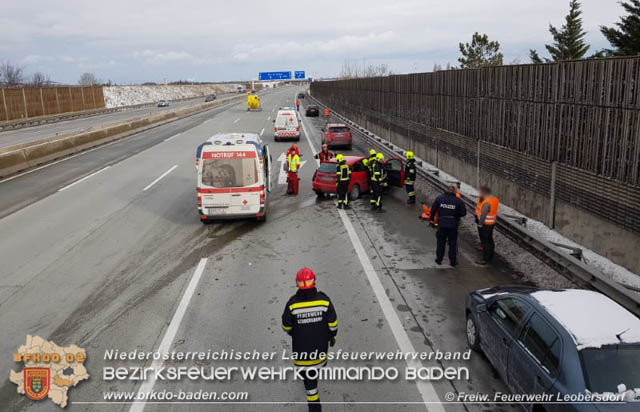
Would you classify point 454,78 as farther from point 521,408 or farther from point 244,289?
point 521,408

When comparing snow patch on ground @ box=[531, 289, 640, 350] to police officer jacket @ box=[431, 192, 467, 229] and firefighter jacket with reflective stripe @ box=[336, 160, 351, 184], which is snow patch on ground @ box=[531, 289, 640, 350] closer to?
police officer jacket @ box=[431, 192, 467, 229]

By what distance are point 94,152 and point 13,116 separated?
3104cm

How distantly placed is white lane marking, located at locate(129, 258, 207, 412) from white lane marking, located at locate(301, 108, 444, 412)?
3.38 meters

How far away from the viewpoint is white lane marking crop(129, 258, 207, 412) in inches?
256

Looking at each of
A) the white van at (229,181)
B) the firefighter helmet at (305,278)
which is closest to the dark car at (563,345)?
the firefighter helmet at (305,278)

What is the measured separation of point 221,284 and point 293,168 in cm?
812

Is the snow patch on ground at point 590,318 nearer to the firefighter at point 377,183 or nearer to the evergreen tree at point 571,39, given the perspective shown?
the firefighter at point 377,183

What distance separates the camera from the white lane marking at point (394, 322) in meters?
6.28

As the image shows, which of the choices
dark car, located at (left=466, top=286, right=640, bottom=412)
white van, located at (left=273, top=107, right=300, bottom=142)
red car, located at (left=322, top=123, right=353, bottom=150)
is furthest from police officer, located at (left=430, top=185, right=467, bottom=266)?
white van, located at (left=273, top=107, right=300, bottom=142)

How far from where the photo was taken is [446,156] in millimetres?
21672

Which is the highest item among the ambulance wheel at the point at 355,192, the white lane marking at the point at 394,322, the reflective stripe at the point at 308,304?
the reflective stripe at the point at 308,304

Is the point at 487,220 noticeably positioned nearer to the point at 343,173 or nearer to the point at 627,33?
the point at 343,173

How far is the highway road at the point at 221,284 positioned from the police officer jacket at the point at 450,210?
969mm

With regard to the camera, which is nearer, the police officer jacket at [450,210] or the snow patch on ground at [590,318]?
the snow patch on ground at [590,318]
